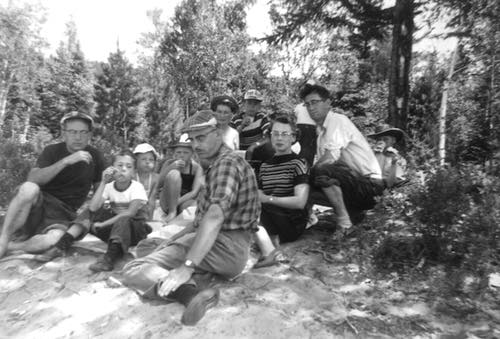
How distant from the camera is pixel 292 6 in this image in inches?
323

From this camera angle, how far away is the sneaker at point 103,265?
10.8 feet

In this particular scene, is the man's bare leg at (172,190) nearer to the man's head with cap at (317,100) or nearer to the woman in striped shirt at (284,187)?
the woman in striped shirt at (284,187)

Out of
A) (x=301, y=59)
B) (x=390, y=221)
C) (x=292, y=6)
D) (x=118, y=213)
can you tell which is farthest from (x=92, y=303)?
(x=301, y=59)

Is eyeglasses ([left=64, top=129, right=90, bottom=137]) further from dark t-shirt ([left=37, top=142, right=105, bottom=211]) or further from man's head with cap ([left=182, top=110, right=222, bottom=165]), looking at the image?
man's head with cap ([left=182, top=110, right=222, bottom=165])

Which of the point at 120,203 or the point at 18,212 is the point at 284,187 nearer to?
the point at 120,203

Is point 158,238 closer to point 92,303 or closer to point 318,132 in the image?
point 92,303

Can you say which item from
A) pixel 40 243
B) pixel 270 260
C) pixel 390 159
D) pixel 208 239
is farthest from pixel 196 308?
pixel 390 159

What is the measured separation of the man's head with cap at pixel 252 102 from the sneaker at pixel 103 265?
3.29 m

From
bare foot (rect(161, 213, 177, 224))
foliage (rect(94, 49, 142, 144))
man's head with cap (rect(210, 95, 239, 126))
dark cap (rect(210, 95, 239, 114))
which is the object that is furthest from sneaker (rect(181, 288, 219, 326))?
foliage (rect(94, 49, 142, 144))

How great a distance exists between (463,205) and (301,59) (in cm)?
1761

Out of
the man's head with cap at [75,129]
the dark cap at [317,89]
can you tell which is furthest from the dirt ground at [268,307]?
the dark cap at [317,89]

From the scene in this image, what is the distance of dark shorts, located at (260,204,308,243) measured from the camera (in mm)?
3670

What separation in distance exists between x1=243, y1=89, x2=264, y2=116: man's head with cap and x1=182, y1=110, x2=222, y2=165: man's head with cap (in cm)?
310

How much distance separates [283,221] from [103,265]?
1.78 metres
